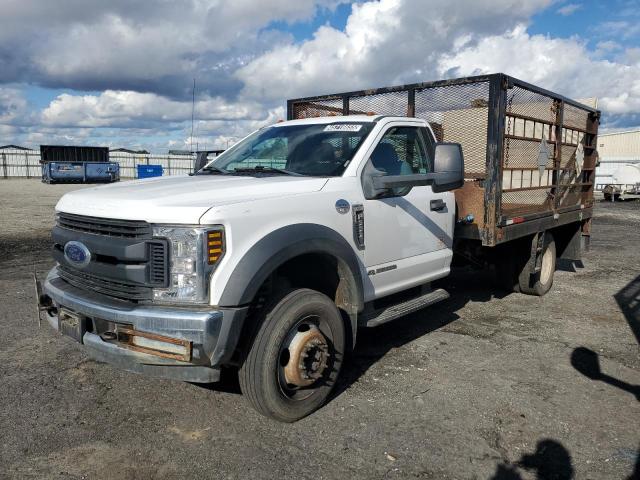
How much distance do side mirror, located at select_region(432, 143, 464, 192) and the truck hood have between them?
92cm

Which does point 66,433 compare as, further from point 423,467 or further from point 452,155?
point 452,155

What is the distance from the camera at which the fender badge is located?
3.81m

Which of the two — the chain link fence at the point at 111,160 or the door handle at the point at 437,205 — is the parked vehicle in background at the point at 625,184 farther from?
the chain link fence at the point at 111,160

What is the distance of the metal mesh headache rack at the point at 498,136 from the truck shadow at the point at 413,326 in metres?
1.09

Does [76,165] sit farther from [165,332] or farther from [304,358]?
[165,332]

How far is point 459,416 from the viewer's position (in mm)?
3678

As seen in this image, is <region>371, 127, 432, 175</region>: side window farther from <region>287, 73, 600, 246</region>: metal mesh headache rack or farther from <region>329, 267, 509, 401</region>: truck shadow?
<region>329, 267, 509, 401</region>: truck shadow

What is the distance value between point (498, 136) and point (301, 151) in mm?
2084

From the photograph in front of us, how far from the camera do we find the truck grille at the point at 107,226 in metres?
3.09

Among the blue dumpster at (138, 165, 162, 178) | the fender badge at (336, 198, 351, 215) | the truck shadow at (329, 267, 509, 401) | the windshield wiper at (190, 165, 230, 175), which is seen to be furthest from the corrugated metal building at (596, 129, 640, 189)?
the fender badge at (336, 198, 351, 215)

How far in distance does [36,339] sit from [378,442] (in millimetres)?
3489

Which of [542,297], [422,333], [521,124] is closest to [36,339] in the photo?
[422,333]

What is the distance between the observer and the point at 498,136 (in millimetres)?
5293

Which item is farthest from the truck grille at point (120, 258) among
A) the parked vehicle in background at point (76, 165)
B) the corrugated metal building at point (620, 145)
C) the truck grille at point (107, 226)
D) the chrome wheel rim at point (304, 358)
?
the corrugated metal building at point (620, 145)
